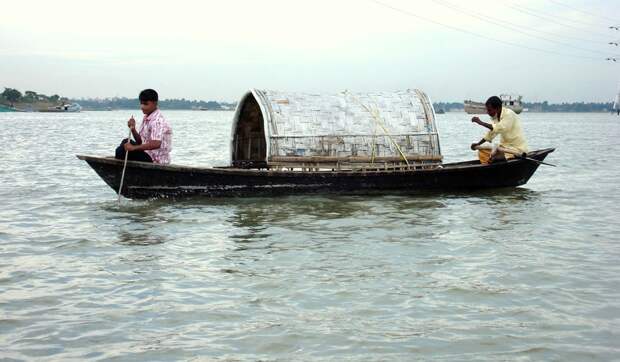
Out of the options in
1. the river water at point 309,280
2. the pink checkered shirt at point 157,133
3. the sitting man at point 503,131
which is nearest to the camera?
the river water at point 309,280

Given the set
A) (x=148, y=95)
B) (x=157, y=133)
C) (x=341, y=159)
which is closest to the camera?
(x=148, y=95)

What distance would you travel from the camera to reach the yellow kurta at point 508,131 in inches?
437

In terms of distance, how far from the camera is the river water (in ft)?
14.8

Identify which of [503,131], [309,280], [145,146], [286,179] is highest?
[503,131]

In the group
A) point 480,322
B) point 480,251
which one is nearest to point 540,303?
point 480,322

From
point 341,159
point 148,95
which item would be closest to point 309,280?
point 148,95

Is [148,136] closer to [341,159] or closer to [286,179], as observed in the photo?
[286,179]

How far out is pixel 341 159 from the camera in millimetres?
11008

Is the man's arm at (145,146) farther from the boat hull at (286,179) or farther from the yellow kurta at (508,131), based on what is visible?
the yellow kurta at (508,131)

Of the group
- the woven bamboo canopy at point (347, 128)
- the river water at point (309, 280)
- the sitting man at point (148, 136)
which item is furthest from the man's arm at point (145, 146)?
the woven bamboo canopy at point (347, 128)

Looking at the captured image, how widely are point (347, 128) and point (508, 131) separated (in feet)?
8.52

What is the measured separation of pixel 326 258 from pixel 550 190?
7195 millimetres

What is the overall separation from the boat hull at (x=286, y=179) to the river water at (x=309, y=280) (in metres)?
0.23

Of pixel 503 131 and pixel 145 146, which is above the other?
pixel 503 131
